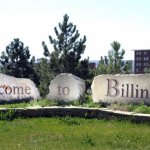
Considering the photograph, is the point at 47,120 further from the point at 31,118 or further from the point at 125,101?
the point at 125,101

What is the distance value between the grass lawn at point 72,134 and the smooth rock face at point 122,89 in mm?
2900

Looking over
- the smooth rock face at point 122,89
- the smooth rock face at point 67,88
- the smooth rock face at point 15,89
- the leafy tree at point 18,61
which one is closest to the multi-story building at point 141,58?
the leafy tree at point 18,61

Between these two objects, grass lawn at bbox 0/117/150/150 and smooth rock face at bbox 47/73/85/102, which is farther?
smooth rock face at bbox 47/73/85/102

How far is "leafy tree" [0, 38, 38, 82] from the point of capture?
40.0 meters

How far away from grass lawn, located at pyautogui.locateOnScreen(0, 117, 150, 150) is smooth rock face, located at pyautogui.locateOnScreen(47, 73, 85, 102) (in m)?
4.77

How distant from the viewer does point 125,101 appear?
12.3 m

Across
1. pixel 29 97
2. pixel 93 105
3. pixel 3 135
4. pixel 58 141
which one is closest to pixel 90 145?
pixel 58 141

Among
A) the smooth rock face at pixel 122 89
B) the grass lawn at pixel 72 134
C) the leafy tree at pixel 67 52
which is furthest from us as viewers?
the leafy tree at pixel 67 52

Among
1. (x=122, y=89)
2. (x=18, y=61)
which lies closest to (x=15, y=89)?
(x=122, y=89)

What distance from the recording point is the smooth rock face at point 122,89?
12.2 metres

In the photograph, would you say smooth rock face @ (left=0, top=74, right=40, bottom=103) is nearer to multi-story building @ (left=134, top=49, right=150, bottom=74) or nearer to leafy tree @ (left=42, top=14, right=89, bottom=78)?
leafy tree @ (left=42, top=14, right=89, bottom=78)

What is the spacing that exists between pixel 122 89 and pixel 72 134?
4.84 m

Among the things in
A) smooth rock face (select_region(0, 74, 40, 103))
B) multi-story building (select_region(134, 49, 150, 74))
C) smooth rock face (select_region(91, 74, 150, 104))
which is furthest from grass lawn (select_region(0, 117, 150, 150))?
multi-story building (select_region(134, 49, 150, 74))

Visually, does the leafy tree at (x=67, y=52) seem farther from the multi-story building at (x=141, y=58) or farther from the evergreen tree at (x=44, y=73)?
the multi-story building at (x=141, y=58)
